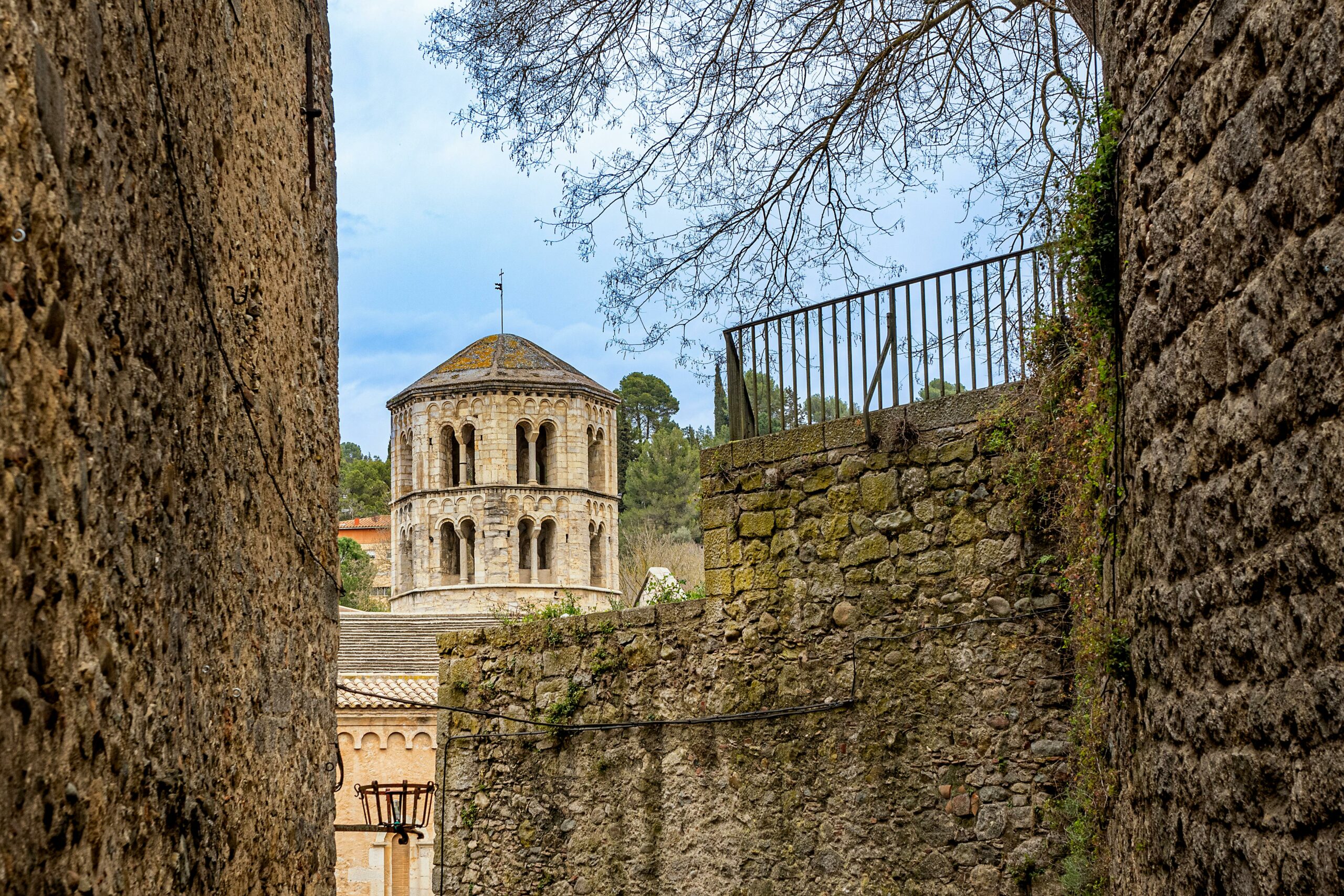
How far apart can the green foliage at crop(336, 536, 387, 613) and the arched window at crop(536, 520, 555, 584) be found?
8573 millimetres

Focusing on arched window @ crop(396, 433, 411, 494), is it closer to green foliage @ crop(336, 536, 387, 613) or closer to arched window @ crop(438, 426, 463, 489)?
arched window @ crop(438, 426, 463, 489)

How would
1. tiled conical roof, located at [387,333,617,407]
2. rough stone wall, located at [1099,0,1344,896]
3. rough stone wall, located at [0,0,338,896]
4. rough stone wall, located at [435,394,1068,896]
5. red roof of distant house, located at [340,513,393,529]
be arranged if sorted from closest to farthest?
1. rough stone wall, located at [0,0,338,896]
2. rough stone wall, located at [1099,0,1344,896]
3. rough stone wall, located at [435,394,1068,896]
4. tiled conical roof, located at [387,333,617,407]
5. red roof of distant house, located at [340,513,393,529]

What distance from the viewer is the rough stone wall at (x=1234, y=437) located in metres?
2.80

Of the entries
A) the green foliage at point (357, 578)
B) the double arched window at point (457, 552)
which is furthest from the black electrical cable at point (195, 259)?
the green foliage at point (357, 578)

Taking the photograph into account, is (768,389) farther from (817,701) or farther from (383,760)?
(383,760)

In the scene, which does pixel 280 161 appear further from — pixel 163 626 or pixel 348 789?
pixel 348 789

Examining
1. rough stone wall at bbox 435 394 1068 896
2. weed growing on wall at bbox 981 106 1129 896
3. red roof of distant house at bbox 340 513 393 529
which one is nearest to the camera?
weed growing on wall at bbox 981 106 1129 896

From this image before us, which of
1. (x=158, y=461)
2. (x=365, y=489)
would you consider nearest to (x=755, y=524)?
(x=158, y=461)

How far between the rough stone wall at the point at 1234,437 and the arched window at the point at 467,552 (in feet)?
131

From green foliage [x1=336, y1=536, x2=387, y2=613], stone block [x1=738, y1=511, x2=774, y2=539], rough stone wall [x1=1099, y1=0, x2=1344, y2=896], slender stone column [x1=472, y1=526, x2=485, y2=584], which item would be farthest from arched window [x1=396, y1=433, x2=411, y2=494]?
rough stone wall [x1=1099, y1=0, x2=1344, y2=896]

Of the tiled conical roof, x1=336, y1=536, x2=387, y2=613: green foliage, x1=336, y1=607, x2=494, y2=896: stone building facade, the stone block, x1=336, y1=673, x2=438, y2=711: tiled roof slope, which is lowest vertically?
x1=336, y1=607, x2=494, y2=896: stone building facade

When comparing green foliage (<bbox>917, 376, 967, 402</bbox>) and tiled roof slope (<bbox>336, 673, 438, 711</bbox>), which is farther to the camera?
tiled roof slope (<bbox>336, 673, 438, 711</bbox>)

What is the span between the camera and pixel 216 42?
404 cm

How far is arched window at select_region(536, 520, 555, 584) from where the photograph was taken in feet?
143
